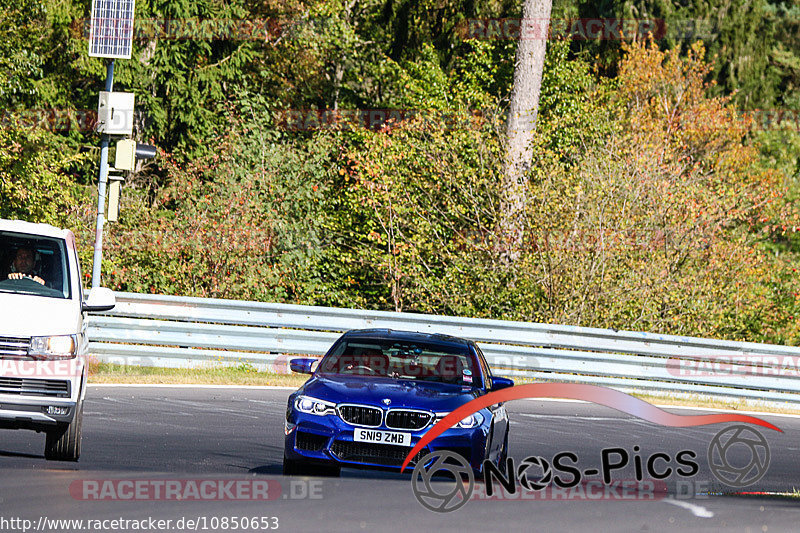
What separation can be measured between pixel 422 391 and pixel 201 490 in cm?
200

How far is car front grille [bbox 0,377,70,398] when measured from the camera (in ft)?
30.3

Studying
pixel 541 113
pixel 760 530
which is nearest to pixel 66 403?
pixel 760 530

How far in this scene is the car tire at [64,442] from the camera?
968cm

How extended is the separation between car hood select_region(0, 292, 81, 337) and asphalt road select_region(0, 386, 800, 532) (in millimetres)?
1016

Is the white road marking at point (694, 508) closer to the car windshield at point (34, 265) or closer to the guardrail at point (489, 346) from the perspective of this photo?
the car windshield at point (34, 265)

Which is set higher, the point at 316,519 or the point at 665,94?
the point at 665,94

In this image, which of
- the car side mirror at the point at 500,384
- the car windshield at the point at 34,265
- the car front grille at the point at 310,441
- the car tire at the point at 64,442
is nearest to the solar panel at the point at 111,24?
the car windshield at the point at 34,265

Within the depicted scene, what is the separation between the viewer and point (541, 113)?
35688 mm

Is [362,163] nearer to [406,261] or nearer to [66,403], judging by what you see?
[406,261]

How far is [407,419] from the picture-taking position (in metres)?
9.15

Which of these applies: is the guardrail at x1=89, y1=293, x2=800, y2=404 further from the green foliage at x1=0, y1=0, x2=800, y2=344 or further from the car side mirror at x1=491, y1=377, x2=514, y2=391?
the car side mirror at x1=491, y1=377, x2=514, y2=391

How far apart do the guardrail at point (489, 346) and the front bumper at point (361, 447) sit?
10.2 meters

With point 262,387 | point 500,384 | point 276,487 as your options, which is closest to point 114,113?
point 262,387

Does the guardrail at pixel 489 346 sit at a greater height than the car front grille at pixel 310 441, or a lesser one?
lesser
